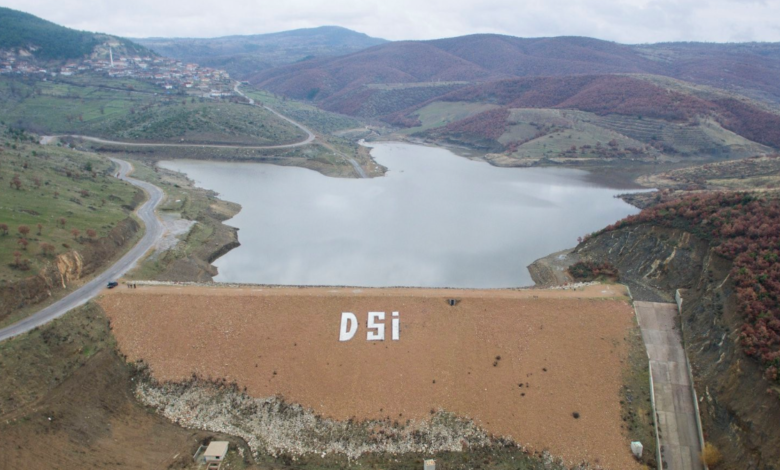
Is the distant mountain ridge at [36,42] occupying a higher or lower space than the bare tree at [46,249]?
higher

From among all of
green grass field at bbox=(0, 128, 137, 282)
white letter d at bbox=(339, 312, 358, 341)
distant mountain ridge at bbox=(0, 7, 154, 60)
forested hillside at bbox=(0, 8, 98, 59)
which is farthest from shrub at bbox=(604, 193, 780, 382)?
forested hillside at bbox=(0, 8, 98, 59)

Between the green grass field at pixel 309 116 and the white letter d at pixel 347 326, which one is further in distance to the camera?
the green grass field at pixel 309 116

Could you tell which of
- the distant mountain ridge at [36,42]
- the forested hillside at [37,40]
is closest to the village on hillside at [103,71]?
the distant mountain ridge at [36,42]

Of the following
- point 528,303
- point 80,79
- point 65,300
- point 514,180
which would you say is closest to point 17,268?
point 65,300

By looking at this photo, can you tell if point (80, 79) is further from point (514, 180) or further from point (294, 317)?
point (294, 317)

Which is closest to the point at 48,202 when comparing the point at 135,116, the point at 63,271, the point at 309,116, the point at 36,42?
the point at 63,271

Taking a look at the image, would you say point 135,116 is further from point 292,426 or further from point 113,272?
point 292,426

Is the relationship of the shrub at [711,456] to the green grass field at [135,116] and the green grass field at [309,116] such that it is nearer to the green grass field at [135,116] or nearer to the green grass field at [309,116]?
the green grass field at [135,116]
